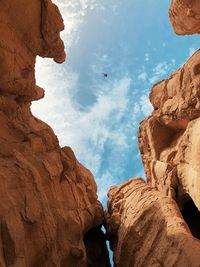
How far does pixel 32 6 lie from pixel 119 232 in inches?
400

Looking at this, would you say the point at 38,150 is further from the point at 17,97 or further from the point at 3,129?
the point at 17,97

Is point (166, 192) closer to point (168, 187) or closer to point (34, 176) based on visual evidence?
point (168, 187)

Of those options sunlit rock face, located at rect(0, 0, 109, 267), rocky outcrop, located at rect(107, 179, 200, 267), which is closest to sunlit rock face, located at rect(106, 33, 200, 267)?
rocky outcrop, located at rect(107, 179, 200, 267)

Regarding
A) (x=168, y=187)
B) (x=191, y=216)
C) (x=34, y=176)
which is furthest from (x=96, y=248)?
(x=34, y=176)

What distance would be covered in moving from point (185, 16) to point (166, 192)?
7.62 m

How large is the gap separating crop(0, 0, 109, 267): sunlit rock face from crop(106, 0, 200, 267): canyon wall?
5.30ft

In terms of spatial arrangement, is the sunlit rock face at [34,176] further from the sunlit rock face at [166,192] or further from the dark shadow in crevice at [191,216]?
the dark shadow in crevice at [191,216]

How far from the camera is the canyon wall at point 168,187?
1006 cm

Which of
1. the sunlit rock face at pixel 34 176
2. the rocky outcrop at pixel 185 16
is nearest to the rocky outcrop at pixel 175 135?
the rocky outcrop at pixel 185 16

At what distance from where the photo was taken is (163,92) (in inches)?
639

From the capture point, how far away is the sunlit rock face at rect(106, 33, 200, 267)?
A: 996cm

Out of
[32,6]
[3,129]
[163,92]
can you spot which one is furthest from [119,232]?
[32,6]

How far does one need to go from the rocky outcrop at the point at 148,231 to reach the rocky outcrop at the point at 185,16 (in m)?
7.55

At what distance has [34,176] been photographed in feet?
35.8
